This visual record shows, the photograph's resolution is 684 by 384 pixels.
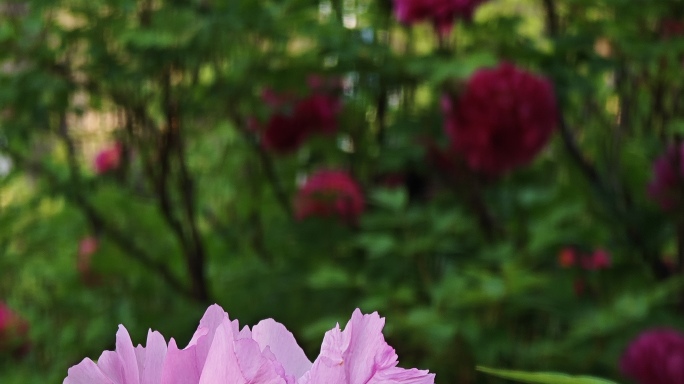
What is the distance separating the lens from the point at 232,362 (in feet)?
1.23

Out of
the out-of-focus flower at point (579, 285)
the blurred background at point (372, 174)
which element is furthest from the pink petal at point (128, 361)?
the out-of-focus flower at point (579, 285)

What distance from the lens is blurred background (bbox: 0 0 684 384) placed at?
147cm

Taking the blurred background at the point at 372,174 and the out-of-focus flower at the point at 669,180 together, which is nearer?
the blurred background at the point at 372,174

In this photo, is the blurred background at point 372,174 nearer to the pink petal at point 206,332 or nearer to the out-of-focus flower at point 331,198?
the out-of-focus flower at point 331,198

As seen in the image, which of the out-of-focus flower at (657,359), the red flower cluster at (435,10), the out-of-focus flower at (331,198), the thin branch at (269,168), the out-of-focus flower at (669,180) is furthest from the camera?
the thin branch at (269,168)

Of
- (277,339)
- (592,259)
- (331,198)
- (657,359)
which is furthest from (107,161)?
(277,339)

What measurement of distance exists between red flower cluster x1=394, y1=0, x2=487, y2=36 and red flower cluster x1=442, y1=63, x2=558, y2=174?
5.0 inches

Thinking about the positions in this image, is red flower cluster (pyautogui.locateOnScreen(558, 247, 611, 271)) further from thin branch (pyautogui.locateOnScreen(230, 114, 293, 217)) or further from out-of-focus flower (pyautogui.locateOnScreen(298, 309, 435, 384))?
out-of-focus flower (pyautogui.locateOnScreen(298, 309, 435, 384))

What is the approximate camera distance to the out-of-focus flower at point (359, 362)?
0.39m

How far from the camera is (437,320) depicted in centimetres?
133

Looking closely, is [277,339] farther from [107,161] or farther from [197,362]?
[107,161]

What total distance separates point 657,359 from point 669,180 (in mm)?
503

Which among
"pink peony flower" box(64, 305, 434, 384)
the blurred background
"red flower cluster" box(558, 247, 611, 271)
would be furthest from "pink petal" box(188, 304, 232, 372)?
"red flower cluster" box(558, 247, 611, 271)

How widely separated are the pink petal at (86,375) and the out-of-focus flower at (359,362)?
0.08 meters
